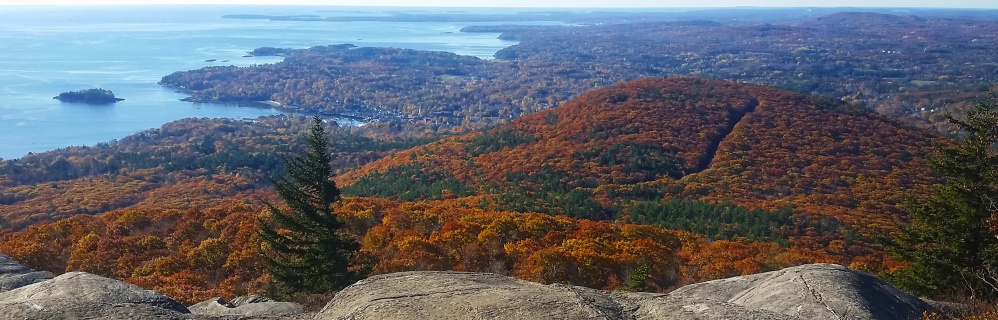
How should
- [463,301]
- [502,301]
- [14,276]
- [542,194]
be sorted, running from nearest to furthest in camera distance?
[502,301], [463,301], [14,276], [542,194]

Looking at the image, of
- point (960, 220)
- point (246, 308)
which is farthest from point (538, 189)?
point (246, 308)

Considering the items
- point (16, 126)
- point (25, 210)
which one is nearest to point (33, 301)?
point (25, 210)

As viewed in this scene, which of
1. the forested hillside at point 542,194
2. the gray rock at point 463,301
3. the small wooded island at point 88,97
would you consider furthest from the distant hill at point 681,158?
the small wooded island at point 88,97

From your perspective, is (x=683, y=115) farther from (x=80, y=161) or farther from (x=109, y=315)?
(x=80, y=161)

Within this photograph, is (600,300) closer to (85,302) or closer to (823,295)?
(823,295)

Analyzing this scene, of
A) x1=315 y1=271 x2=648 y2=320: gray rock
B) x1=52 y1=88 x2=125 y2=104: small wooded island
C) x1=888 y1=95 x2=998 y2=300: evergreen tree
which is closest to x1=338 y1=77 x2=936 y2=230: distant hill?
x1=888 y1=95 x2=998 y2=300: evergreen tree

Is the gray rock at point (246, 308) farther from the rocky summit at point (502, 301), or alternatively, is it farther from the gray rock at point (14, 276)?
the gray rock at point (14, 276)
